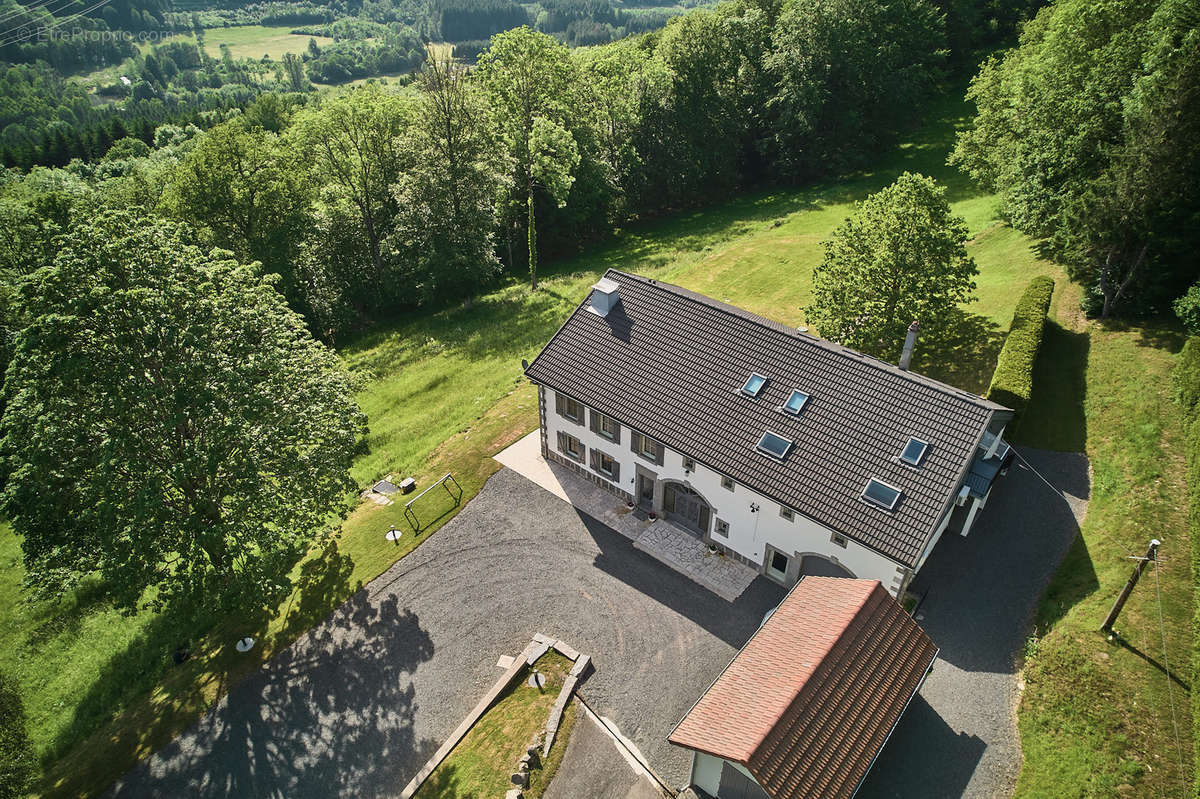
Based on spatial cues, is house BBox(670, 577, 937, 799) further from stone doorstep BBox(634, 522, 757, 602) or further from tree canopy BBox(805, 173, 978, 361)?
tree canopy BBox(805, 173, 978, 361)

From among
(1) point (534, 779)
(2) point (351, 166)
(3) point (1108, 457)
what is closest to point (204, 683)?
(1) point (534, 779)

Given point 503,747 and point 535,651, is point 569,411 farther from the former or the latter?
point 503,747

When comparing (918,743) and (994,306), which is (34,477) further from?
(994,306)

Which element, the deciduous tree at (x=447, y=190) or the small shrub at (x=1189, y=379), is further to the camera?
the deciduous tree at (x=447, y=190)

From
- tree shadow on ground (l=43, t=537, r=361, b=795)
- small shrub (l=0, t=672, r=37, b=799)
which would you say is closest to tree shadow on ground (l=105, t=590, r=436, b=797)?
tree shadow on ground (l=43, t=537, r=361, b=795)

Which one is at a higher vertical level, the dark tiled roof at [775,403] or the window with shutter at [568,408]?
the dark tiled roof at [775,403]

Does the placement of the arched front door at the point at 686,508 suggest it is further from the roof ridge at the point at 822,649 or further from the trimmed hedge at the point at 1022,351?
the trimmed hedge at the point at 1022,351

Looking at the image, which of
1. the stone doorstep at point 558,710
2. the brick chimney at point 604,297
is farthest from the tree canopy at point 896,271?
the stone doorstep at point 558,710
